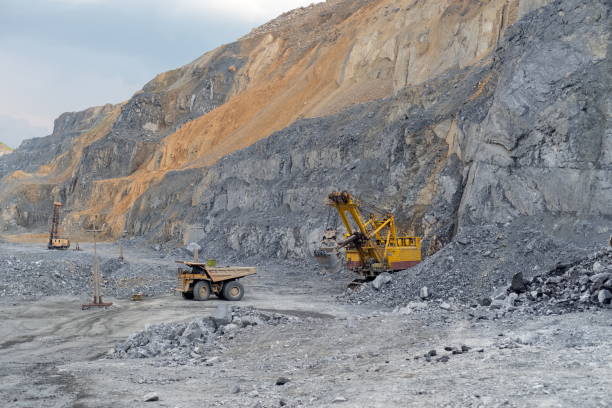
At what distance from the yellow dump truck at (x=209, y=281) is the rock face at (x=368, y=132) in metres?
7.69

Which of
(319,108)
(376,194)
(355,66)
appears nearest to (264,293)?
(376,194)

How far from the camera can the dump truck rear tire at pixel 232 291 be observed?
19375 mm

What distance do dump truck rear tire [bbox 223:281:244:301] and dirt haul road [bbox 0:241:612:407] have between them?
239 inches

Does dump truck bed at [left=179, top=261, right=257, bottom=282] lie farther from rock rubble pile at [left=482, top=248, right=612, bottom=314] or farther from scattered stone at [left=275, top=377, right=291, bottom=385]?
scattered stone at [left=275, top=377, right=291, bottom=385]

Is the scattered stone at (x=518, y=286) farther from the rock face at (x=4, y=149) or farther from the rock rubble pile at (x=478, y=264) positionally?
the rock face at (x=4, y=149)

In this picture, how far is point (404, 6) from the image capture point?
1610 inches

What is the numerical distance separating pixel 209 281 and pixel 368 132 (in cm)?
1467

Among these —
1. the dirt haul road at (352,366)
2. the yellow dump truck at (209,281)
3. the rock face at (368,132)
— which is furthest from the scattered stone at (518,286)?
the yellow dump truck at (209,281)

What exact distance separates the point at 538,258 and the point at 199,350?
992 centimetres

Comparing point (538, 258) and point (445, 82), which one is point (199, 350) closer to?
point (538, 258)

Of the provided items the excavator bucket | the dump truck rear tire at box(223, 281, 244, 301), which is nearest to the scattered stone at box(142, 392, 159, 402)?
the dump truck rear tire at box(223, 281, 244, 301)

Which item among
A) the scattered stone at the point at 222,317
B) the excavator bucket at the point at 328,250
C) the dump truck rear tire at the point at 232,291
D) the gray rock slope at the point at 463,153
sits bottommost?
the dump truck rear tire at the point at 232,291

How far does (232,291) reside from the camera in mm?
19469

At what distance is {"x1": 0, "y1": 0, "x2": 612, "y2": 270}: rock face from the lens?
19.6 meters
